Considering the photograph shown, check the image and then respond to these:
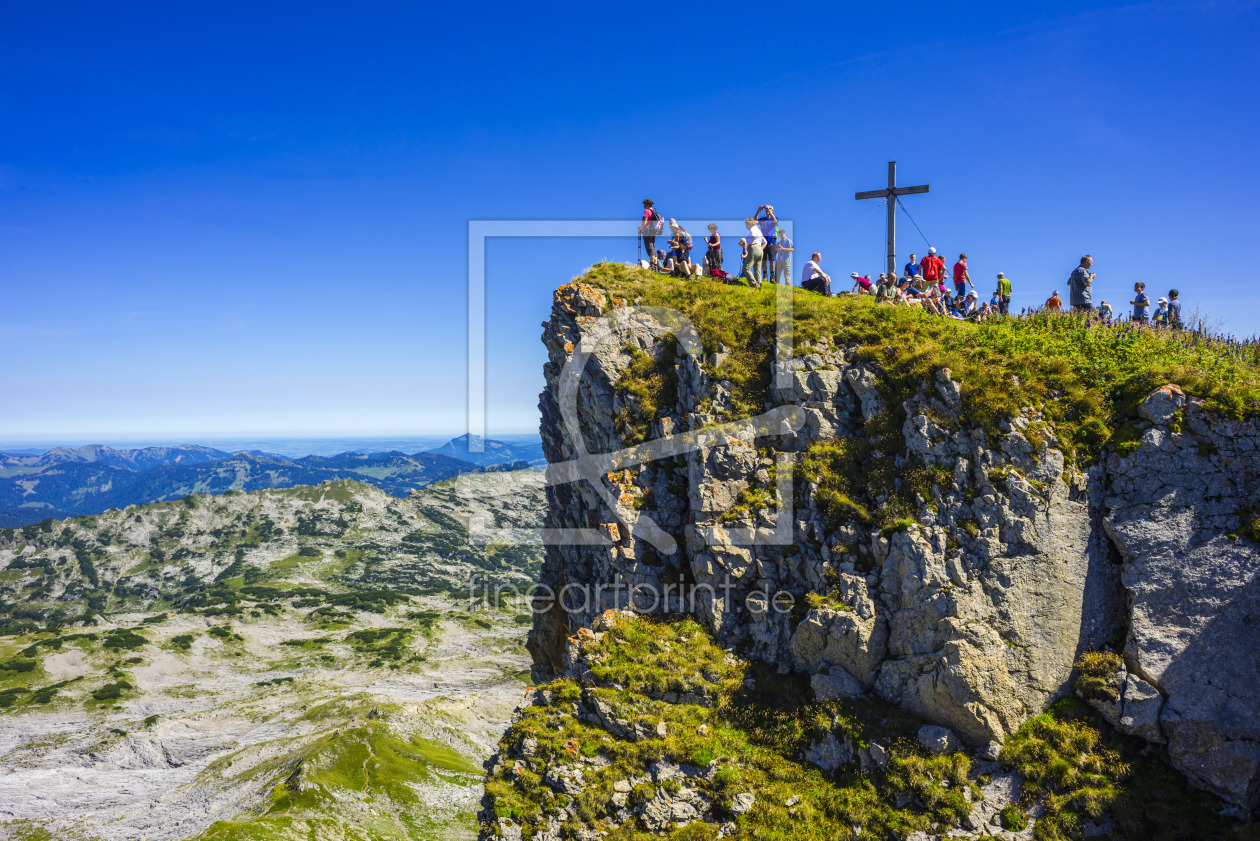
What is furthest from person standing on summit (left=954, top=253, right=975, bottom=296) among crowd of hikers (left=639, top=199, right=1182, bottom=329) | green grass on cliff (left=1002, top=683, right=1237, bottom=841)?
green grass on cliff (left=1002, top=683, right=1237, bottom=841)

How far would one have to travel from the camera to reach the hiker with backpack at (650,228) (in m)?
33.6

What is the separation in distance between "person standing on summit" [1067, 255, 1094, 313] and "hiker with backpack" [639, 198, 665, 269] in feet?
71.1

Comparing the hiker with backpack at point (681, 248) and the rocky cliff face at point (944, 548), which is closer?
the rocky cliff face at point (944, 548)

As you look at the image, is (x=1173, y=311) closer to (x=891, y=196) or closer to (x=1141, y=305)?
(x=1141, y=305)

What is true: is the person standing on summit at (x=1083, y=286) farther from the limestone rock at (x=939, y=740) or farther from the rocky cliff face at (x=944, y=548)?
the limestone rock at (x=939, y=740)

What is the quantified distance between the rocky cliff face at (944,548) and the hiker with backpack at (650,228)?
886 centimetres

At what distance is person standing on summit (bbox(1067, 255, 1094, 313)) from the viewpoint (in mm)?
28859

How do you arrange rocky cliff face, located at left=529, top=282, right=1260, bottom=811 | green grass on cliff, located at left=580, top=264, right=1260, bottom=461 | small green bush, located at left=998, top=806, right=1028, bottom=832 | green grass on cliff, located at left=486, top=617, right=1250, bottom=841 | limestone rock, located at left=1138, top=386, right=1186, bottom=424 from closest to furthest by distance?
1. green grass on cliff, located at left=486, top=617, right=1250, bottom=841
2. small green bush, located at left=998, top=806, right=1028, bottom=832
3. rocky cliff face, located at left=529, top=282, right=1260, bottom=811
4. limestone rock, located at left=1138, top=386, right=1186, bottom=424
5. green grass on cliff, located at left=580, top=264, right=1260, bottom=461

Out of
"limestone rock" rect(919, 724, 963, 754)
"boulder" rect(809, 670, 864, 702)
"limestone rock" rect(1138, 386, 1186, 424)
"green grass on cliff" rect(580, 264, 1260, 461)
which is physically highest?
"green grass on cliff" rect(580, 264, 1260, 461)

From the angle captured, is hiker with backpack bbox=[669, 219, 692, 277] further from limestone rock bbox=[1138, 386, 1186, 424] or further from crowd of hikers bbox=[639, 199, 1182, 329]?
limestone rock bbox=[1138, 386, 1186, 424]

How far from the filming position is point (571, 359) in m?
32.3

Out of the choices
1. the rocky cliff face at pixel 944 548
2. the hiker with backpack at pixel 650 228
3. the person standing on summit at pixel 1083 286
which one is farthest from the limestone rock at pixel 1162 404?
the hiker with backpack at pixel 650 228

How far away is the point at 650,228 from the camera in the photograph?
113 feet

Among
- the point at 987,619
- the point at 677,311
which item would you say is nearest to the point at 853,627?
the point at 987,619
